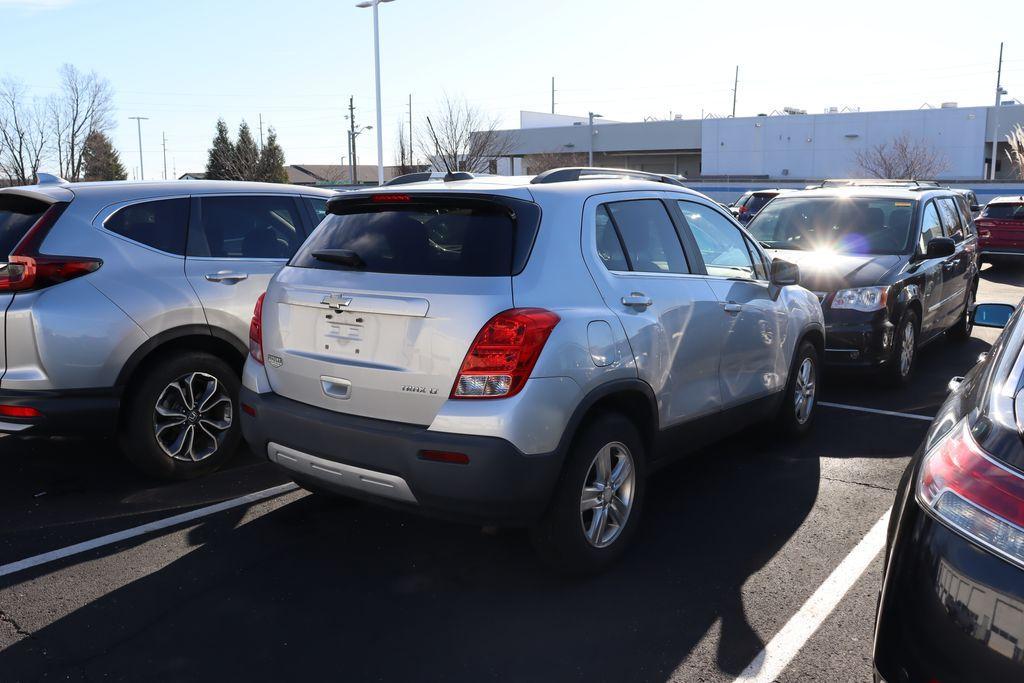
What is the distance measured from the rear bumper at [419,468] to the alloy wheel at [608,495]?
0.36 m

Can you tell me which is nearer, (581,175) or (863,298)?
(581,175)

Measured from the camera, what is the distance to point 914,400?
288 inches

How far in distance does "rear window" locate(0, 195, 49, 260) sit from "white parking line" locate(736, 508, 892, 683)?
14.5ft

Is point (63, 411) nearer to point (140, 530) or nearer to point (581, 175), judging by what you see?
point (140, 530)

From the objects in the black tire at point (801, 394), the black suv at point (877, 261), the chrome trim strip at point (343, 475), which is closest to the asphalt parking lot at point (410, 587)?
the black tire at point (801, 394)

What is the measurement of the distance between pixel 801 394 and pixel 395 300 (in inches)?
136

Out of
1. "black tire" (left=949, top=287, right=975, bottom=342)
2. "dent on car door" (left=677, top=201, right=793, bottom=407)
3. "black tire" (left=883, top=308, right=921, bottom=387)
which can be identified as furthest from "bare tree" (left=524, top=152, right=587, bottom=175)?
"dent on car door" (left=677, top=201, right=793, bottom=407)

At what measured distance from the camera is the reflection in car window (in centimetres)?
492

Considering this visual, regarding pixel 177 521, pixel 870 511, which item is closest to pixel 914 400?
pixel 870 511

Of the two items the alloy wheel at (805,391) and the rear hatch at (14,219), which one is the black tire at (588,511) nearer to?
the alloy wheel at (805,391)

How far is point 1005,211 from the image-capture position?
19.3 meters

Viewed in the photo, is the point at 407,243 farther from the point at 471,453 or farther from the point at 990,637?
the point at 990,637

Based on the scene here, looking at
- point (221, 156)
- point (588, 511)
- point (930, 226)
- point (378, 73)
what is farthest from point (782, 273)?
point (221, 156)

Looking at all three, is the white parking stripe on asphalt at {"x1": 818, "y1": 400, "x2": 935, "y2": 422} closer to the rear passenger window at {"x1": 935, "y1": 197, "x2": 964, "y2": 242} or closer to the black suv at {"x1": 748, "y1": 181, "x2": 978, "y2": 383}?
the black suv at {"x1": 748, "y1": 181, "x2": 978, "y2": 383}
